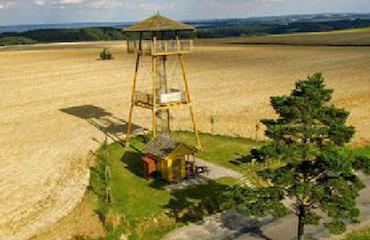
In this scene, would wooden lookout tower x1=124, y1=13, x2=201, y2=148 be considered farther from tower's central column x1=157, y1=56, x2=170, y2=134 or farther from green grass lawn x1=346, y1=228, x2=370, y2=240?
green grass lawn x1=346, y1=228, x2=370, y2=240

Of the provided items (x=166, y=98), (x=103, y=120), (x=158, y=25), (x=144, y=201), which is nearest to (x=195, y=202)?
(x=144, y=201)

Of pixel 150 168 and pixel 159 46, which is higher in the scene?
pixel 159 46

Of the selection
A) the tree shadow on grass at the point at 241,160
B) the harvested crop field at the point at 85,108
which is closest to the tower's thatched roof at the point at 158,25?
the tree shadow on grass at the point at 241,160

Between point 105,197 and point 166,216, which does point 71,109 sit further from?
point 166,216

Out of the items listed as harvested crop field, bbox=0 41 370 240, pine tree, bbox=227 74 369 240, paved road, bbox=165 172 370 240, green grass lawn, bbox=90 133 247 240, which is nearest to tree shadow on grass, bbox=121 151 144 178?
green grass lawn, bbox=90 133 247 240

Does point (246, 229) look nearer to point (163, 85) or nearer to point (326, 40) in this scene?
point (163, 85)

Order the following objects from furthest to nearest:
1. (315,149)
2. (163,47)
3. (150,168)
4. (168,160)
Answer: (163,47) → (150,168) → (168,160) → (315,149)
